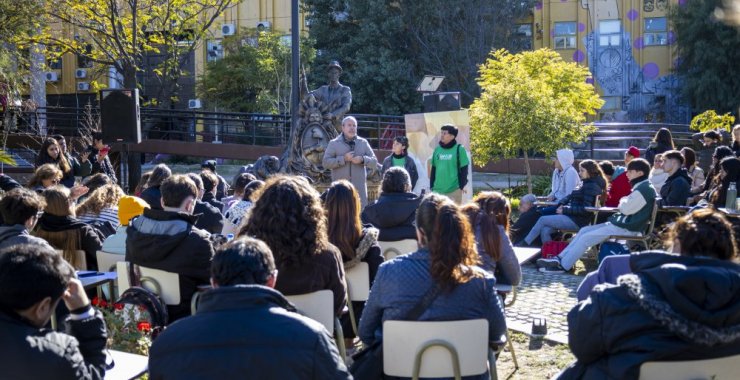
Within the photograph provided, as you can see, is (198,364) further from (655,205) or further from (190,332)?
(655,205)

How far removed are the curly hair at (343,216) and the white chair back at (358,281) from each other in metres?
0.13

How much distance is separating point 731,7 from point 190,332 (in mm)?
29527

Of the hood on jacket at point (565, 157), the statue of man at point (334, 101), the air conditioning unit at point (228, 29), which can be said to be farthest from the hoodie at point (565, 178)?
the air conditioning unit at point (228, 29)

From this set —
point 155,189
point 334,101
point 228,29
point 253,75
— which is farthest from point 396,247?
point 228,29

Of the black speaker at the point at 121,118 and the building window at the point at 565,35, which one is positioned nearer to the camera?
the black speaker at the point at 121,118

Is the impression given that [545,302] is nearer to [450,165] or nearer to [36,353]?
[450,165]

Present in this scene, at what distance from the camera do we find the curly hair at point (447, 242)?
12.8ft

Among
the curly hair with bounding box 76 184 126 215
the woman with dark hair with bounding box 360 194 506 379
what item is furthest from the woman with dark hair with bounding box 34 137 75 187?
the woman with dark hair with bounding box 360 194 506 379

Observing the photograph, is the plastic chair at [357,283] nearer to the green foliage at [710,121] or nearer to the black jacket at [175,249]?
the black jacket at [175,249]

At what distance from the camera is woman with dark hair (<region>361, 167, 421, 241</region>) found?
6715 mm

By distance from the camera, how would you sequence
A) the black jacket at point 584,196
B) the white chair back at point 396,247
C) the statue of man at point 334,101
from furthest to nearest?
the statue of man at point 334,101
the black jacket at point 584,196
the white chair back at point 396,247

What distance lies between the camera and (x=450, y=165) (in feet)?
36.1

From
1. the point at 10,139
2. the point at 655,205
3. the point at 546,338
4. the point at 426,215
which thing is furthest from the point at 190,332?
the point at 10,139

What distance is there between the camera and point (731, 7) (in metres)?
28.8
